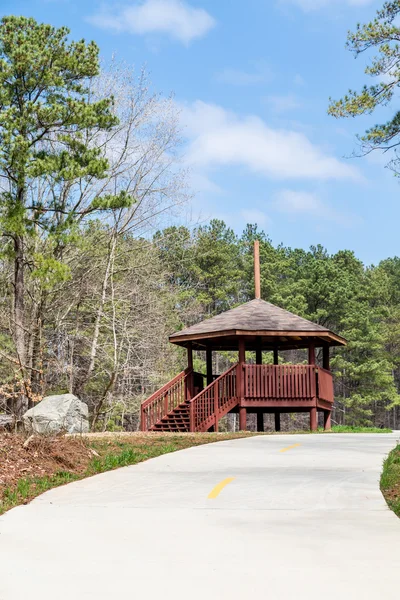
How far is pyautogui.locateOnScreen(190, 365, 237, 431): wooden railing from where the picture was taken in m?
23.1

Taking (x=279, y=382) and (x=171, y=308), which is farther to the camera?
(x=171, y=308)

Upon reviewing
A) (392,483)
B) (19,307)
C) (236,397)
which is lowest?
(392,483)

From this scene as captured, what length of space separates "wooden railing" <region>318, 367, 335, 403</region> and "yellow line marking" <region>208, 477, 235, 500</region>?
51.4ft

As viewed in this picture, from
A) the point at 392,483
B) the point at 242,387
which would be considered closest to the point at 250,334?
the point at 242,387

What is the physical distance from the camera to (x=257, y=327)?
23406 millimetres

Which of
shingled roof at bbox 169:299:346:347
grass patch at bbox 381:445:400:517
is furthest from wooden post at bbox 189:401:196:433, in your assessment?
grass patch at bbox 381:445:400:517

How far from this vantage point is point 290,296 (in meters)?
54.3

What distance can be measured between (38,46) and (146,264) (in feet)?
35.8

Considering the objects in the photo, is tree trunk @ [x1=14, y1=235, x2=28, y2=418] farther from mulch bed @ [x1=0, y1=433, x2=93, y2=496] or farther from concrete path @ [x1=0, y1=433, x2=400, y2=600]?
concrete path @ [x1=0, y1=433, x2=400, y2=600]

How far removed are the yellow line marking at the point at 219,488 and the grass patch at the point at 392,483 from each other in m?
1.80

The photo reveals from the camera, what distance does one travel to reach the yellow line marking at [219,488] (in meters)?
8.31

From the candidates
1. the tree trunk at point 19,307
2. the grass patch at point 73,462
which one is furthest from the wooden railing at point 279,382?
the grass patch at point 73,462

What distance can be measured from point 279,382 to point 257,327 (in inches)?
77.3

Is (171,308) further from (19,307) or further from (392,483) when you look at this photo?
(392,483)
